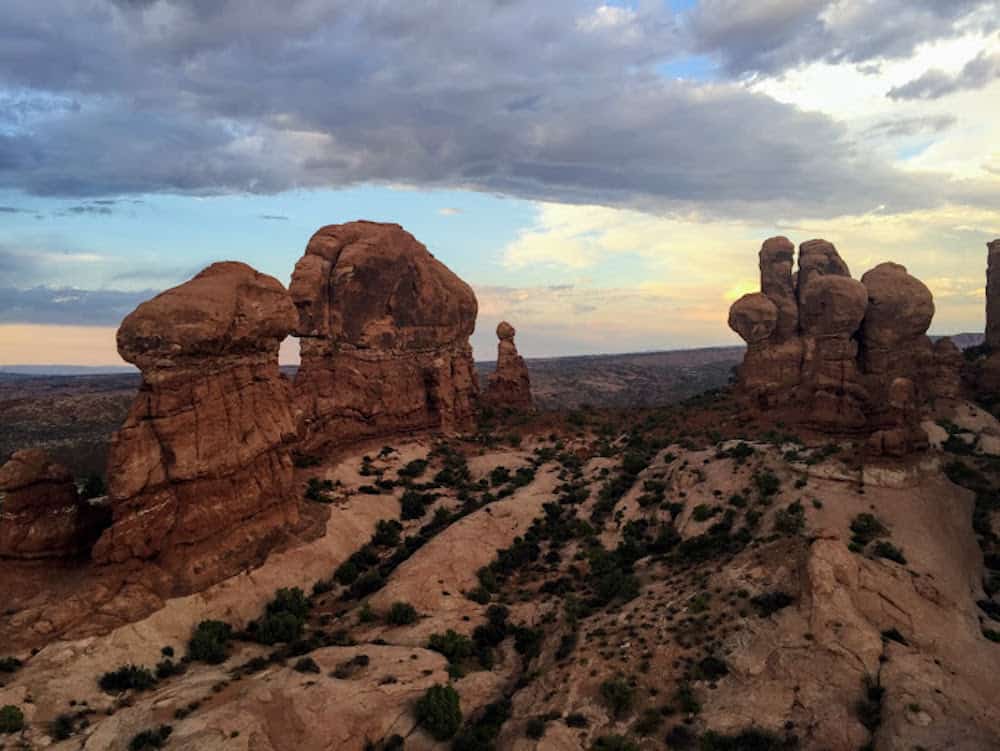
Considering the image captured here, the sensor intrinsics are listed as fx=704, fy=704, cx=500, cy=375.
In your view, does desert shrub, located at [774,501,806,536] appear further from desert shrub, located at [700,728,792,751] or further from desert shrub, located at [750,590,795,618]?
desert shrub, located at [700,728,792,751]

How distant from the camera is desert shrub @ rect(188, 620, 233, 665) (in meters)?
32.6

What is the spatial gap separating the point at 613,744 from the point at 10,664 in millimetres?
23821

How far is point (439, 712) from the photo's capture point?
2806 centimetres

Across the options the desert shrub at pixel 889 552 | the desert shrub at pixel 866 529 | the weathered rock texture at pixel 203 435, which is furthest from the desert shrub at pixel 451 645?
the desert shrub at pixel 889 552

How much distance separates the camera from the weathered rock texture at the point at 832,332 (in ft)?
219

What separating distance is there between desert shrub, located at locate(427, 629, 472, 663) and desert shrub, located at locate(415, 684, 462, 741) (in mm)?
4343

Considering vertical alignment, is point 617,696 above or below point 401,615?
below

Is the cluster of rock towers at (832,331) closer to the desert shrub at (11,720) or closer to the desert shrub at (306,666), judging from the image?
the desert shrub at (306,666)

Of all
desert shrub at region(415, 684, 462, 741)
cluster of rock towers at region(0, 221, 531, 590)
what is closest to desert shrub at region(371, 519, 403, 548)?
cluster of rock towers at region(0, 221, 531, 590)

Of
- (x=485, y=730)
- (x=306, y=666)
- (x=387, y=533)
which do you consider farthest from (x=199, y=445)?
(x=485, y=730)

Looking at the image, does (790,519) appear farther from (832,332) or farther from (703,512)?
(832,332)

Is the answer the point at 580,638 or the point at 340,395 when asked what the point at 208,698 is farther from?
the point at 340,395

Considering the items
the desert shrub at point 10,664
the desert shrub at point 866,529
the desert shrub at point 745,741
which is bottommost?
the desert shrub at point 745,741

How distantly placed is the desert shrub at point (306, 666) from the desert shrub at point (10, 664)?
10710 millimetres
